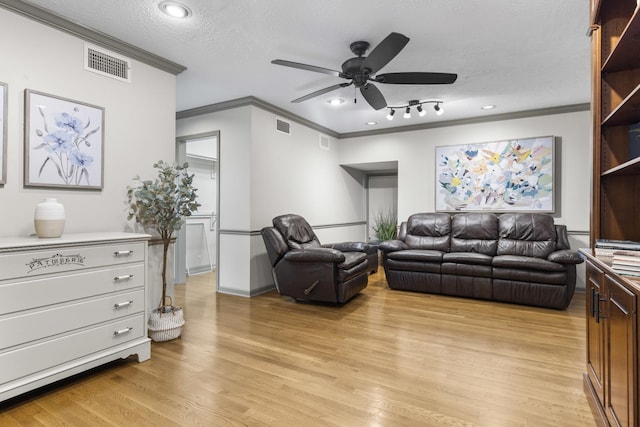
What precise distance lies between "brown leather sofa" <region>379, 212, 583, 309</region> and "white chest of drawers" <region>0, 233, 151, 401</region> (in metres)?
3.29

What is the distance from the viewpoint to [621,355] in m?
1.42

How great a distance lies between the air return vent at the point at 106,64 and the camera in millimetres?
2732

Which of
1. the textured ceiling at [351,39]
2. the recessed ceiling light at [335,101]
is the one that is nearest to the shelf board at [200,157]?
the textured ceiling at [351,39]

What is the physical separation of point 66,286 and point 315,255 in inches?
90.5

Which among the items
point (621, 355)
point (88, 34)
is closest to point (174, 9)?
Answer: point (88, 34)

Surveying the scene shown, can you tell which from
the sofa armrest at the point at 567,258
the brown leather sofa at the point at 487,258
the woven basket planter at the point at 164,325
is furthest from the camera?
the brown leather sofa at the point at 487,258

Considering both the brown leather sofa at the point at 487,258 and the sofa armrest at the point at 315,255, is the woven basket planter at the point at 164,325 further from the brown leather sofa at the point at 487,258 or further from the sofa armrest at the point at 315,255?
the brown leather sofa at the point at 487,258

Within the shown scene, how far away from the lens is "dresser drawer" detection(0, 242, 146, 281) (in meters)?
1.90

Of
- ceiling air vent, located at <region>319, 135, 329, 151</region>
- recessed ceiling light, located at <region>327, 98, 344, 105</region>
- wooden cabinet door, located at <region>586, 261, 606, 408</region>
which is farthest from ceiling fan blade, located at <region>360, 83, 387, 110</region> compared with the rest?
ceiling air vent, located at <region>319, 135, 329, 151</region>

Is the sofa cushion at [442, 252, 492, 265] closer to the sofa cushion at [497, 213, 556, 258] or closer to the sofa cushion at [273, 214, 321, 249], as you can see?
the sofa cushion at [497, 213, 556, 258]

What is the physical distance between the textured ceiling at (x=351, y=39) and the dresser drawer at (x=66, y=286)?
1.92 meters

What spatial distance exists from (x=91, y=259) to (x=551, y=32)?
3.92 m

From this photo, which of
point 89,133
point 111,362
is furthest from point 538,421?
point 89,133

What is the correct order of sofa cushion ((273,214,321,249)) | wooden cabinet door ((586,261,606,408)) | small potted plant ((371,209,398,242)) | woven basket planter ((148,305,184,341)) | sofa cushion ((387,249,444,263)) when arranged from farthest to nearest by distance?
small potted plant ((371,209,398,242)) → sofa cushion ((387,249,444,263)) → sofa cushion ((273,214,321,249)) → woven basket planter ((148,305,184,341)) → wooden cabinet door ((586,261,606,408))
